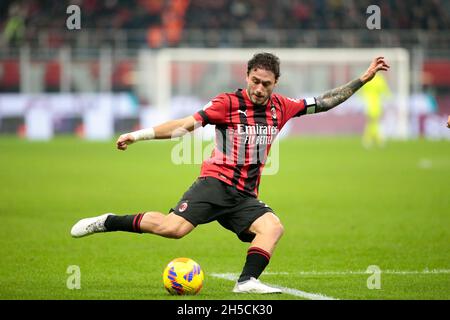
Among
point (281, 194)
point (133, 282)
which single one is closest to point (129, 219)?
point (133, 282)

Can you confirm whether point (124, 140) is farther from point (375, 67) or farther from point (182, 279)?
point (375, 67)

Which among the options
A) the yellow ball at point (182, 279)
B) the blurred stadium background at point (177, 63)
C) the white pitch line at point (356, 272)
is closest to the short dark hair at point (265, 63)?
the yellow ball at point (182, 279)

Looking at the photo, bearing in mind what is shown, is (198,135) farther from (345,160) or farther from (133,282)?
(133,282)

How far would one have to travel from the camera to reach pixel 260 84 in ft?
24.6

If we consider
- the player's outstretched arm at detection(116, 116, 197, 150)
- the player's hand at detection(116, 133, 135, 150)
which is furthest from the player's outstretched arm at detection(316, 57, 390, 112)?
the player's hand at detection(116, 133, 135, 150)

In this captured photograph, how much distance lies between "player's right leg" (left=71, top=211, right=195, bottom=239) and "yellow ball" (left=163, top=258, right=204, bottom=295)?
1.03ft

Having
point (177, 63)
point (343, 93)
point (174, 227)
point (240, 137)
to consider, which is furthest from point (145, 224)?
point (177, 63)

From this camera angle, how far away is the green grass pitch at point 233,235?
26.1ft

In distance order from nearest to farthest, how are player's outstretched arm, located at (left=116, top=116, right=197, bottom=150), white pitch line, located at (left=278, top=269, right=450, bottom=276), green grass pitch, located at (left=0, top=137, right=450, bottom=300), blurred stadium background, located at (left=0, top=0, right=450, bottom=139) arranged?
player's outstretched arm, located at (left=116, top=116, right=197, bottom=150), green grass pitch, located at (left=0, top=137, right=450, bottom=300), white pitch line, located at (left=278, top=269, right=450, bottom=276), blurred stadium background, located at (left=0, top=0, right=450, bottom=139)

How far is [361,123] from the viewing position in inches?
1364

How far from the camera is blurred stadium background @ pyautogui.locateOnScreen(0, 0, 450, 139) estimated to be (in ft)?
107

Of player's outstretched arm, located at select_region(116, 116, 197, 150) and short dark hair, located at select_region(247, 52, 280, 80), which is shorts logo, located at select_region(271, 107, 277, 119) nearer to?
short dark hair, located at select_region(247, 52, 280, 80)

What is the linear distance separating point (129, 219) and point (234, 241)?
3.73 m

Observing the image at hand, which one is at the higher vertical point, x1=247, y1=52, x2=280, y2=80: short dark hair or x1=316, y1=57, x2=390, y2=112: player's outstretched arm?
x1=247, y1=52, x2=280, y2=80: short dark hair
